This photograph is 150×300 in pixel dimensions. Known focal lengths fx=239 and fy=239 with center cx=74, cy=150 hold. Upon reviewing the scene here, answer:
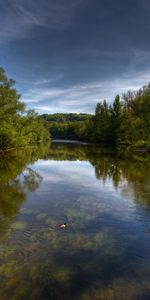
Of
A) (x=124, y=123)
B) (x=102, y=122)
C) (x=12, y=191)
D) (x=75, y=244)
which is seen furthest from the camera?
(x=102, y=122)

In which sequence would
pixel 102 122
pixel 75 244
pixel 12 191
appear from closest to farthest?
pixel 75 244, pixel 12 191, pixel 102 122

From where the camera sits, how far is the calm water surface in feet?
17.5

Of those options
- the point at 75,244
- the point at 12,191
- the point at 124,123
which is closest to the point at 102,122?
the point at 124,123

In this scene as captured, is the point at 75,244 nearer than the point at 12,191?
Yes

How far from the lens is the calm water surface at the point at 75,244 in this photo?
533 centimetres

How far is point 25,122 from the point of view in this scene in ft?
157

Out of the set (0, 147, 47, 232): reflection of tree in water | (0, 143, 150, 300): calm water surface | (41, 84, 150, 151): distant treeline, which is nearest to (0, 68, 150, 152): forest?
(41, 84, 150, 151): distant treeline

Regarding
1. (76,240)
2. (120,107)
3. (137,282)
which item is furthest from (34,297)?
(120,107)

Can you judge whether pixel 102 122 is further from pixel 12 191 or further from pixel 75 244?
pixel 75 244

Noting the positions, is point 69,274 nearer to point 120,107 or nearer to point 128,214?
point 128,214

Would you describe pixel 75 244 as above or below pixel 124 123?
below

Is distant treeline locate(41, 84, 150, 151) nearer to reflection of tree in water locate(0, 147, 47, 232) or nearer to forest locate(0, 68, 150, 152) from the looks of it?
forest locate(0, 68, 150, 152)

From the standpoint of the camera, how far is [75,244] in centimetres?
742

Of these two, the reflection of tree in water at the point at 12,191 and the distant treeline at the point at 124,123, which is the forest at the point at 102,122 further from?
the reflection of tree in water at the point at 12,191
